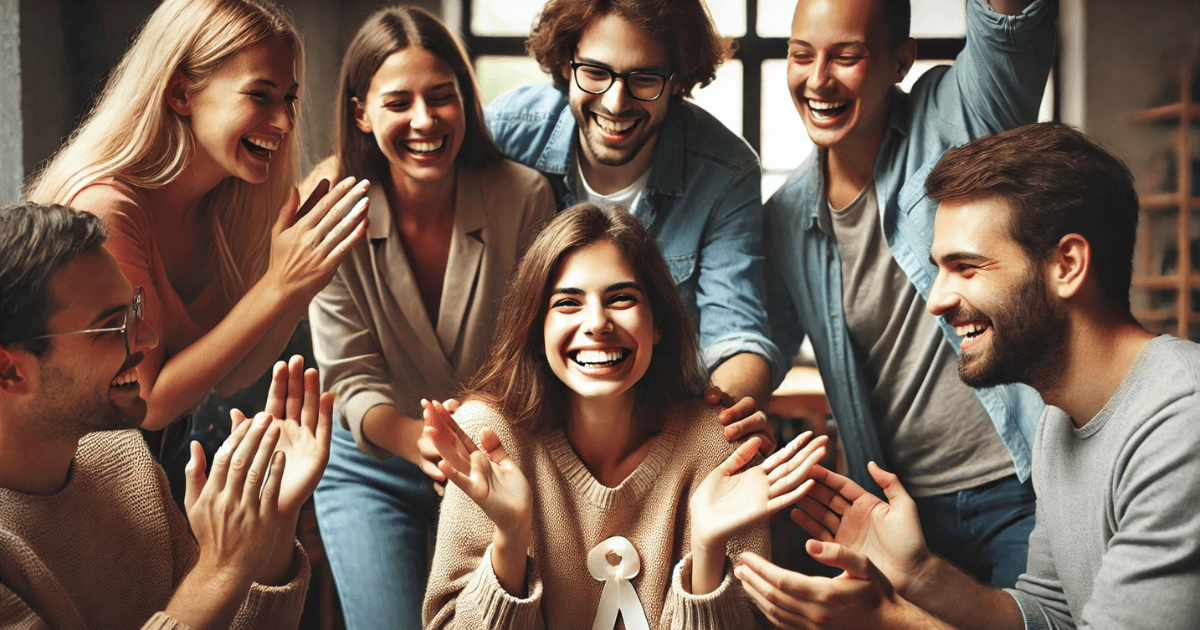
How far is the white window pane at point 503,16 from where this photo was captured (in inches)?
79.3

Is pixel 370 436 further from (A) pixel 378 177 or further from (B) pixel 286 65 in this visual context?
(B) pixel 286 65

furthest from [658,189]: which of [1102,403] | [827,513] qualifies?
[1102,403]

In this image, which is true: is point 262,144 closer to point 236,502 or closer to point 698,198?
point 236,502

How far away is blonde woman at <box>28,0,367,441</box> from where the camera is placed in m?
1.84

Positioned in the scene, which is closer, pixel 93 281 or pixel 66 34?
pixel 93 281

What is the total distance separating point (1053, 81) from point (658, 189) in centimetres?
82

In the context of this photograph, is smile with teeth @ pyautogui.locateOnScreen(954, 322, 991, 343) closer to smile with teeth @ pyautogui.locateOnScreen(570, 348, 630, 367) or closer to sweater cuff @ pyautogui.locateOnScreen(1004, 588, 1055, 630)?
sweater cuff @ pyautogui.locateOnScreen(1004, 588, 1055, 630)

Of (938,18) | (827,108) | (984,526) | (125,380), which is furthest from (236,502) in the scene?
(938,18)

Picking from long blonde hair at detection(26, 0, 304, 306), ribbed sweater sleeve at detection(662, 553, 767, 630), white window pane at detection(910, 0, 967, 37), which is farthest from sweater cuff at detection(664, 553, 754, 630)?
white window pane at detection(910, 0, 967, 37)

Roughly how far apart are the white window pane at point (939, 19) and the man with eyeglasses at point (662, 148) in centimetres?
39

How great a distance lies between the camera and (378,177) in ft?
6.49

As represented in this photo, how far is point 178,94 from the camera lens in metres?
1.86

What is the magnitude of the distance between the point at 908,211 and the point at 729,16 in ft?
1.80

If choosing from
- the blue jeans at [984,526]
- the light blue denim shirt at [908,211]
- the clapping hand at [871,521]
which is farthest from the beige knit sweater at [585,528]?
the blue jeans at [984,526]
